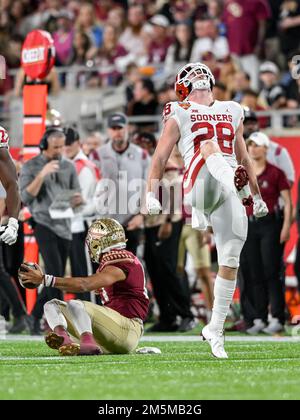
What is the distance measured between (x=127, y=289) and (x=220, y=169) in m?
1.38

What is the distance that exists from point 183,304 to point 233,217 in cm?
442

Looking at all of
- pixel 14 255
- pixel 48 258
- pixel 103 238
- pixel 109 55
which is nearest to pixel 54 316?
pixel 103 238

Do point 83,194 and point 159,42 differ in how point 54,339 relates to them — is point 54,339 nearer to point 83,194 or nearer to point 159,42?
point 83,194

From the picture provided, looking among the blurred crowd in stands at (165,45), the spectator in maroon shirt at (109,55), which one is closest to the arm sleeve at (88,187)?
the blurred crowd in stands at (165,45)

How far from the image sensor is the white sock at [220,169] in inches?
355

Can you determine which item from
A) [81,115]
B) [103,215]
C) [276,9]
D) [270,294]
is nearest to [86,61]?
[81,115]

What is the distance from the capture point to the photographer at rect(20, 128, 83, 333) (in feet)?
41.8

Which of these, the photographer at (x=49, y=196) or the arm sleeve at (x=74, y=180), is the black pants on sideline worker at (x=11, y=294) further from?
the arm sleeve at (x=74, y=180)

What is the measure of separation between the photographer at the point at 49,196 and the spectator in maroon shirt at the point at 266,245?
1.90 metres

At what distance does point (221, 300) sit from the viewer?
30.1 feet

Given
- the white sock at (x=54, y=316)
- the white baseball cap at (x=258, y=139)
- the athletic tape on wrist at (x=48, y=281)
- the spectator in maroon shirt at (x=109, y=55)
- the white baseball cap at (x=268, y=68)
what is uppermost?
the spectator in maroon shirt at (x=109, y=55)

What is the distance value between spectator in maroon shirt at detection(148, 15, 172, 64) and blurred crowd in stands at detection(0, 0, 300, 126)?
0.05 ft

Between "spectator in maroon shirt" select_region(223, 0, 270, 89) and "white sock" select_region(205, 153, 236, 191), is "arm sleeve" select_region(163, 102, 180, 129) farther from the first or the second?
"spectator in maroon shirt" select_region(223, 0, 270, 89)

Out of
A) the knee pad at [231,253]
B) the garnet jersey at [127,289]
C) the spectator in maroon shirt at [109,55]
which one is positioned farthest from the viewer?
the spectator in maroon shirt at [109,55]
